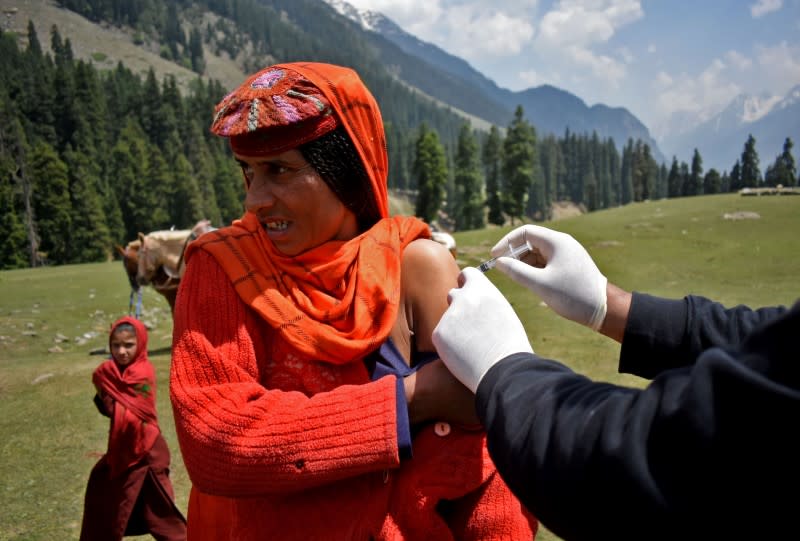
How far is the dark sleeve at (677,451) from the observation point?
0.82 meters

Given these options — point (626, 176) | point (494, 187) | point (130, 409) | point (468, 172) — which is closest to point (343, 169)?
point (130, 409)

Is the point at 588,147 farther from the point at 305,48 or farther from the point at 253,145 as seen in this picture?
the point at 253,145

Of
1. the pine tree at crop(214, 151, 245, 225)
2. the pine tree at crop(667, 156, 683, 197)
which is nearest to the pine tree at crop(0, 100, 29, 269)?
the pine tree at crop(214, 151, 245, 225)

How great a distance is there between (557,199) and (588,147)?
528 inches

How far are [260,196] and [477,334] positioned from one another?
35.4 inches

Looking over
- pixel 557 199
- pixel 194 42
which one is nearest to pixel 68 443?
pixel 557 199

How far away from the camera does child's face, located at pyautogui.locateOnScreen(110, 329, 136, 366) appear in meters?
5.36

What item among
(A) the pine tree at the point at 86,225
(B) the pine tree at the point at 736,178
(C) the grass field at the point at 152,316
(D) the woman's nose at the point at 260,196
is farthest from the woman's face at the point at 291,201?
(B) the pine tree at the point at 736,178

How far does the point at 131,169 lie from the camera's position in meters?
55.9

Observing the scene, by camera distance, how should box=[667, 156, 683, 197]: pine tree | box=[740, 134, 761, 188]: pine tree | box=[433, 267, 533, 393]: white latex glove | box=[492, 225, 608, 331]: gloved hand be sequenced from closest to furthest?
box=[433, 267, 533, 393]: white latex glove < box=[492, 225, 608, 331]: gloved hand < box=[740, 134, 761, 188]: pine tree < box=[667, 156, 683, 197]: pine tree

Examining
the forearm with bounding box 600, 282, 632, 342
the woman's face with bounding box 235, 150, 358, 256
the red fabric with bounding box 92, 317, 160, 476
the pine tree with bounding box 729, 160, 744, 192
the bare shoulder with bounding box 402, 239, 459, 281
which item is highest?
the pine tree with bounding box 729, 160, 744, 192

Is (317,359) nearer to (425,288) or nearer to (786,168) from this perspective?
(425,288)

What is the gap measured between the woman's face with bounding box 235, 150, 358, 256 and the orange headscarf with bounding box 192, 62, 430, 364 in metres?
0.05

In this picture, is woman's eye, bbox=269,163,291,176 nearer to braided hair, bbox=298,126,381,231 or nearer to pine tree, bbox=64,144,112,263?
braided hair, bbox=298,126,381,231
